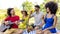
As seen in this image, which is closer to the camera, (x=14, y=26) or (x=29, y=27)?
(x=14, y=26)

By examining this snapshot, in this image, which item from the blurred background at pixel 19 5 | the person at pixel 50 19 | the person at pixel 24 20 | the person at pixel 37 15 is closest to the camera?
the person at pixel 50 19

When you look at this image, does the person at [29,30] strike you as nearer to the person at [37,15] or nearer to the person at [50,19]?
the person at [37,15]

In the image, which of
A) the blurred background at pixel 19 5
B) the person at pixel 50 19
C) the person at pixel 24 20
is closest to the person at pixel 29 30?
the person at pixel 24 20

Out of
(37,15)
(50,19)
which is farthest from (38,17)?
(50,19)

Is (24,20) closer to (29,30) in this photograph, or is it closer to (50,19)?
(29,30)

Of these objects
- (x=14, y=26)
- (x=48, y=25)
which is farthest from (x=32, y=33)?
(x=48, y=25)

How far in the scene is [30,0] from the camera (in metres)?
4.88

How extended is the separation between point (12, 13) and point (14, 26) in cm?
32

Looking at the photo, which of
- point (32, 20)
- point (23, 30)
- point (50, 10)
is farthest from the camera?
point (32, 20)

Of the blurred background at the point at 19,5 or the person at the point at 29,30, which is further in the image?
the blurred background at the point at 19,5

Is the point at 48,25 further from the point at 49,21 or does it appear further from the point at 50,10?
the point at 50,10

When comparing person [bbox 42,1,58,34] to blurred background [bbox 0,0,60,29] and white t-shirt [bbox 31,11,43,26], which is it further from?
blurred background [bbox 0,0,60,29]

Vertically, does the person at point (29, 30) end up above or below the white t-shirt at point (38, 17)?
below

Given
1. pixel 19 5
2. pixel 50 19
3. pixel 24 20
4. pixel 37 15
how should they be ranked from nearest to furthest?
pixel 50 19
pixel 37 15
pixel 24 20
pixel 19 5
